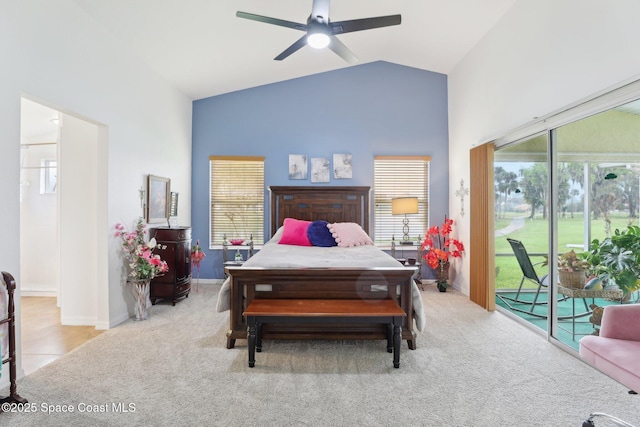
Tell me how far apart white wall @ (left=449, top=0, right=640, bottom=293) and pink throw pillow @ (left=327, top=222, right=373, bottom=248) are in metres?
1.54

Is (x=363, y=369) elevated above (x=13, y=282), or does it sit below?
below

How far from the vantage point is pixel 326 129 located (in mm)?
5543

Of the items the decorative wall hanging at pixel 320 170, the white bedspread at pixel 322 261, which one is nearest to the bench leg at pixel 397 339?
the white bedspread at pixel 322 261

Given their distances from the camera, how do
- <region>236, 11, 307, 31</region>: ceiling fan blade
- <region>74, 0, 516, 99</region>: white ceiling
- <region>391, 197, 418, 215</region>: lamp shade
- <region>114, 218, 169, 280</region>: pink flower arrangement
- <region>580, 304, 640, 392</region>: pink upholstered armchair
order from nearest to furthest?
1. <region>580, 304, 640, 392</region>: pink upholstered armchair
2. <region>236, 11, 307, 31</region>: ceiling fan blade
3. <region>74, 0, 516, 99</region>: white ceiling
4. <region>114, 218, 169, 280</region>: pink flower arrangement
5. <region>391, 197, 418, 215</region>: lamp shade

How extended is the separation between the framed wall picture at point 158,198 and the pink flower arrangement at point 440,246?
12.6 feet

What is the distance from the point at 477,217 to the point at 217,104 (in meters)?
4.33

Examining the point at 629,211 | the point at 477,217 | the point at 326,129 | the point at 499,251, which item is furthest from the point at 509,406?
the point at 326,129

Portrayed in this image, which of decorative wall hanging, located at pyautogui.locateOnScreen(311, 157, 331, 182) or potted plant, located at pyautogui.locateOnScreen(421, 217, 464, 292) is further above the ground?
decorative wall hanging, located at pyautogui.locateOnScreen(311, 157, 331, 182)

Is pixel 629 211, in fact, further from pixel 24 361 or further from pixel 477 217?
pixel 24 361

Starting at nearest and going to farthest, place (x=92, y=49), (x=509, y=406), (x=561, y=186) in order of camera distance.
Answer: (x=509, y=406) < (x=92, y=49) < (x=561, y=186)

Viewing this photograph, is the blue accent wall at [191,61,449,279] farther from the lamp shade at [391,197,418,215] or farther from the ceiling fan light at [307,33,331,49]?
the ceiling fan light at [307,33,331,49]

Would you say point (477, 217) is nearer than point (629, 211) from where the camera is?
No

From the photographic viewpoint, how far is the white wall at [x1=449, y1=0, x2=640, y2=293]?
2371mm

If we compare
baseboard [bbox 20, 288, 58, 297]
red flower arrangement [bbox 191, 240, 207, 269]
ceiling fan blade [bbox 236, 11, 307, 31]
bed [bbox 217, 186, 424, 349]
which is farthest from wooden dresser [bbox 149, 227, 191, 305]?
ceiling fan blade [bbox 236, 11, 307, 31]
